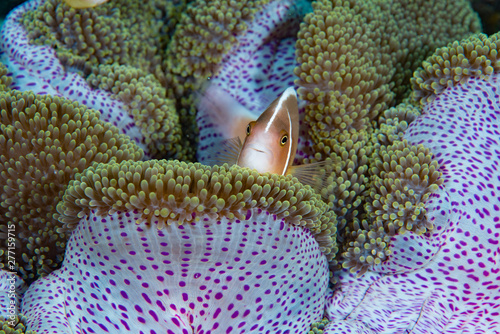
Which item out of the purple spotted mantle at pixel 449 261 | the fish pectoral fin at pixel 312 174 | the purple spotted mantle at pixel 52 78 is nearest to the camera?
the purple spotted mantle at pixel 449 261

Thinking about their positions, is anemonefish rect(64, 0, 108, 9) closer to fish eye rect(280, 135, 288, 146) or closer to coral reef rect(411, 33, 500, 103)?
fish eye rect(280, 135, 288, 146)

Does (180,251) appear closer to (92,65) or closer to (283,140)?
(283,140)

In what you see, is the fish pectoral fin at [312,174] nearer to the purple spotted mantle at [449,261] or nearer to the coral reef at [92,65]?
the purple spotted mantle at [449,261]

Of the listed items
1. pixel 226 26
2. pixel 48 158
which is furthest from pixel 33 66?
pixel 226 26

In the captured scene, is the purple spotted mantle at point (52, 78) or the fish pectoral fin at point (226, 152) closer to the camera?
the fish pectoral fin at point (226, 152)

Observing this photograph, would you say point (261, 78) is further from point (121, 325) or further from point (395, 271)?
point (121, 325)

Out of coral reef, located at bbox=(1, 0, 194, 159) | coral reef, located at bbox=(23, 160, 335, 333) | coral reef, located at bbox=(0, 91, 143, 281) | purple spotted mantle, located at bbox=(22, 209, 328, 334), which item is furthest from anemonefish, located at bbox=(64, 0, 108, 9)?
purple spotted mantle, located at bbox=(22, 209, 328, 334)

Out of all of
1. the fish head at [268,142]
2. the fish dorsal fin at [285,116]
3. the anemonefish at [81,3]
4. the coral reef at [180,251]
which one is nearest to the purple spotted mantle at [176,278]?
the coral reef at [180,251]
